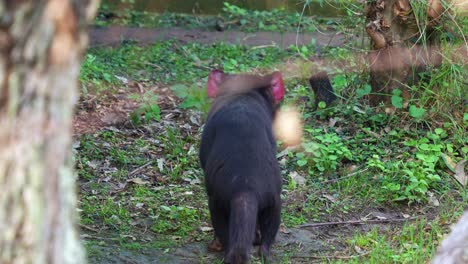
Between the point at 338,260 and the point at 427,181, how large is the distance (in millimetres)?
1231

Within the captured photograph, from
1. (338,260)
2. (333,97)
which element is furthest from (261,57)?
(338,260)

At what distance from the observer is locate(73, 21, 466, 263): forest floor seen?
469 centimetres

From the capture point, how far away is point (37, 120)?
1.74 m

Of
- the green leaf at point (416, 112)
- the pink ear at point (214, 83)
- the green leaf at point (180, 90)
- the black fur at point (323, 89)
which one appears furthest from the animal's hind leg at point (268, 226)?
the green leaf at point (180, 90)

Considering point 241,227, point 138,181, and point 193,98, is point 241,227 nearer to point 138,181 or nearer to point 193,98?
point 138,181

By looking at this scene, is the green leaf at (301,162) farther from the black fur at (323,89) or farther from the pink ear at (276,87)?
the black fur at (323,89)

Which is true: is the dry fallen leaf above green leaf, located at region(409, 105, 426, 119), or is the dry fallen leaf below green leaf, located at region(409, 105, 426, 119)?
below

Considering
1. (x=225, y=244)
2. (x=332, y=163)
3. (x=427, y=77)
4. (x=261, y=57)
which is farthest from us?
(x=261, y=57)

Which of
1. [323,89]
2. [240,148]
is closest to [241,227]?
[240,148]

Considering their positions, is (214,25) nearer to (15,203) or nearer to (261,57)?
(261,57)

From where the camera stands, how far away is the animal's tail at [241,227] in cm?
398

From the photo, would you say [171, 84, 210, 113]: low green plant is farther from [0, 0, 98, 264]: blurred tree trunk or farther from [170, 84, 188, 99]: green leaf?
[0, 0, 98, 264]: blurred tree trunk

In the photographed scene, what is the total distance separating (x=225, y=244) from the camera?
4.36m

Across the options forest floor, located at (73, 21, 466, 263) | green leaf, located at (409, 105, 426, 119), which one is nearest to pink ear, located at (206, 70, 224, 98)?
forest floor, located at (73, 21, 466, 263)
